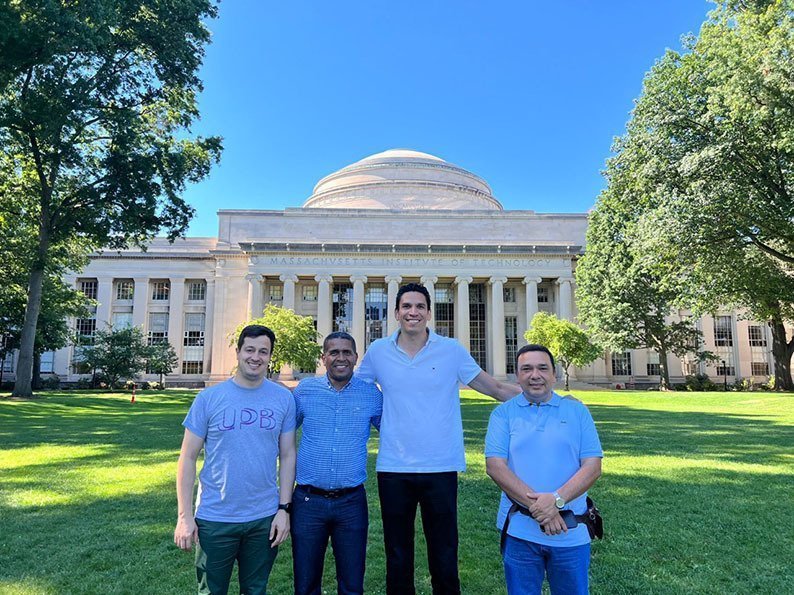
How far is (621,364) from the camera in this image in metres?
54.3

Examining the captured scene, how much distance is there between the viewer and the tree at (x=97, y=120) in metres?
18.4

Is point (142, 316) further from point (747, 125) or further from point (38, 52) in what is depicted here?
point (747, 125)

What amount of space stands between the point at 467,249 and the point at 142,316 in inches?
1302

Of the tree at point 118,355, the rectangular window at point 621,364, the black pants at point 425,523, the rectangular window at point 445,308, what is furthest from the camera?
the rectangular window at point 445,308

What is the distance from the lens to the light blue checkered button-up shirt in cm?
364

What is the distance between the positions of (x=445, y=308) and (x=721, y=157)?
3819cm

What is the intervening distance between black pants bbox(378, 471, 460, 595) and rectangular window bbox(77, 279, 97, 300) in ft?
200

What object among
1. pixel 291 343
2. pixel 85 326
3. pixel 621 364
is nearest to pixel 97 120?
pixel 291 343

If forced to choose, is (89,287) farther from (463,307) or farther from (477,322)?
(477,322)

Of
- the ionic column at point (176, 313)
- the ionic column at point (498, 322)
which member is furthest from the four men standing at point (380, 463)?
the ionic column at point (176, 313)

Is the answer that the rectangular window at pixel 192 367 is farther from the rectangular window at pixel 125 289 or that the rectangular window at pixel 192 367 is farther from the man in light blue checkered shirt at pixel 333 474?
the man in light blue checkered shirt at pixel 333 474

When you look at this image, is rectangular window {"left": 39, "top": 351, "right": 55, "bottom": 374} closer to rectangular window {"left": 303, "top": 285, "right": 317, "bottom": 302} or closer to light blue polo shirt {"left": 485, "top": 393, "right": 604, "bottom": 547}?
rectangular window {"left": 303, "top": 285, "right": 317, "bottom": 302}

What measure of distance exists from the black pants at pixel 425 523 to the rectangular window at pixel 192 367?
176 feet

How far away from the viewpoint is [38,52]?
18469 millimetres
